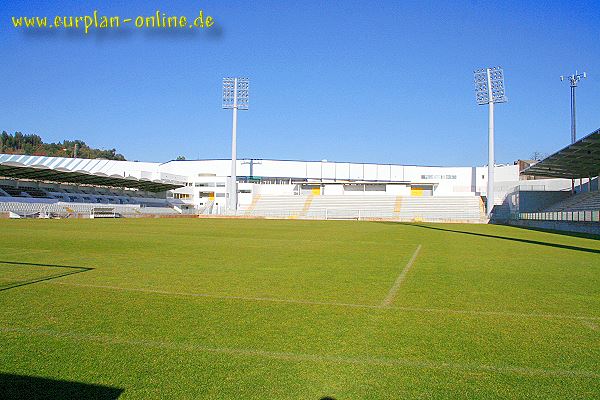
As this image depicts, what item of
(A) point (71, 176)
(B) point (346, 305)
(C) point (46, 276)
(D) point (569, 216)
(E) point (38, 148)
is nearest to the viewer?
(B) point (346, 305)

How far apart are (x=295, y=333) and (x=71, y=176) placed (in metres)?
54.4

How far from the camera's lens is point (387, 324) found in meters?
5.38

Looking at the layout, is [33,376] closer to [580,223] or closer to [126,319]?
[126,319]

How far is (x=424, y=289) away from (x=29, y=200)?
51141mm

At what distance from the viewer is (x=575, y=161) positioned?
37.5 metres

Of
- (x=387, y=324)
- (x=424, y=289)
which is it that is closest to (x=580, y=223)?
(x=424, y=289)

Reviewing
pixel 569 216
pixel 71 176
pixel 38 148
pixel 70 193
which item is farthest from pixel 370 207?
pixel 38 148

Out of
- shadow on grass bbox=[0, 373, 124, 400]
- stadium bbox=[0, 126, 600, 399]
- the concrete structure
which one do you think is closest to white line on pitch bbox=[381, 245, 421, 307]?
stadium bbox=[0, 126, 600, 399]

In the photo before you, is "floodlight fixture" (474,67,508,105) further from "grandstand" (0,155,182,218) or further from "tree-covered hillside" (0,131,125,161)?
"tree-covered hillside" (0,131,125,161)

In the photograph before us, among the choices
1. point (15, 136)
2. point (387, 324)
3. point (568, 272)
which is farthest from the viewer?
point (15, 136)

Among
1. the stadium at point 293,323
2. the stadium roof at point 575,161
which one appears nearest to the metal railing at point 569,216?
the stadium roof at point 575,161

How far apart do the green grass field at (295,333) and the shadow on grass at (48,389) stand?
2 centimetres

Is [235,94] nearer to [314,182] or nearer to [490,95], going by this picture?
[314,182]

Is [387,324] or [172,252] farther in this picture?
[172,252]
